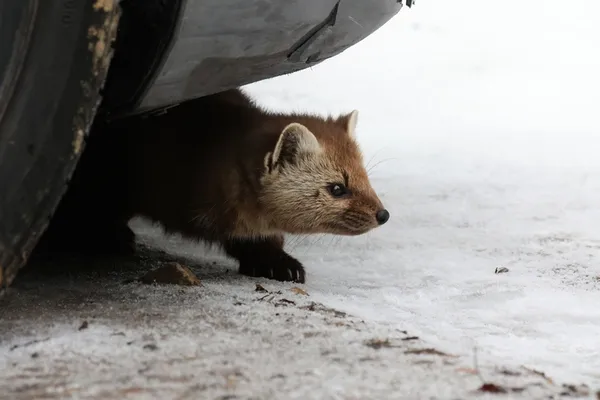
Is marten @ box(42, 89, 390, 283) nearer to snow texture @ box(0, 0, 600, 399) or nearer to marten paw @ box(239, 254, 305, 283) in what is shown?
marten paw @ box(239, 254, 305, 283)

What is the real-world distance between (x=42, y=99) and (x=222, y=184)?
1.57m

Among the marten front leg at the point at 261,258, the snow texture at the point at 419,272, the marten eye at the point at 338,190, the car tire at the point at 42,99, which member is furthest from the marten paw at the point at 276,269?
the car tire at the point at 42,99

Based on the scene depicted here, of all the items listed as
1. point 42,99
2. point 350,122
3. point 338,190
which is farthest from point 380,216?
point 42,99

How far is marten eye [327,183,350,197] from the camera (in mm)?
3635

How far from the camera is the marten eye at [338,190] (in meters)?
3.63

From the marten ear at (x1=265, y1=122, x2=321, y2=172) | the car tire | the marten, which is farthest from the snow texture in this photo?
the marten ear at (x1=265, y1=122, x2=321, y2=172)

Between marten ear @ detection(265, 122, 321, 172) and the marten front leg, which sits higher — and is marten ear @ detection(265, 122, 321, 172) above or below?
above

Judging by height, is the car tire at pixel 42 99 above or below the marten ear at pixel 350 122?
below

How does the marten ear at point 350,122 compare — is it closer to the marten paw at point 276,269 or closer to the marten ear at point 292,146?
the marten ear at point 292,146

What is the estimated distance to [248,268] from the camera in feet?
12.1

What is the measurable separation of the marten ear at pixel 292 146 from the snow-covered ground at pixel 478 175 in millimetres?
550

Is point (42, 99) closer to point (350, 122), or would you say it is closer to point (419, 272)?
point (419, 272)

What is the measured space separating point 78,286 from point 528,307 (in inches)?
63.6

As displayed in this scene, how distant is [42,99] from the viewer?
1911mm
